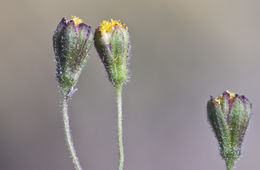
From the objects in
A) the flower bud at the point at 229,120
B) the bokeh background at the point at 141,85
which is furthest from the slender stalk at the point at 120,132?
the bokeh background at the point at 141,85

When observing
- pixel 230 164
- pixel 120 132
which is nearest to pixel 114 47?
pixel 120 132

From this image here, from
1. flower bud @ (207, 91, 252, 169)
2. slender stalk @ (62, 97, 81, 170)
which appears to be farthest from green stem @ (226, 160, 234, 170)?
slender stalk @ (62, 97, 81, 170)

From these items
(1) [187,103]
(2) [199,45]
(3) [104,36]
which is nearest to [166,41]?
(2) [199,45]

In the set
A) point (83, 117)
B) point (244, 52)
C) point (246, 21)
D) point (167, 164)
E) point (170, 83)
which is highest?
point (246, 21)

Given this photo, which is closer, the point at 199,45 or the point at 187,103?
the point at 187,103

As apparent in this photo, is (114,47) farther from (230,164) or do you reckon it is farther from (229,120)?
(230,164)

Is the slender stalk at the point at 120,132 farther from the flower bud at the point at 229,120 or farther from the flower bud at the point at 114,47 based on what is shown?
the flower bud at the point at 229,120

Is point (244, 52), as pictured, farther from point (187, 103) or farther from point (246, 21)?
point (187, 103)
